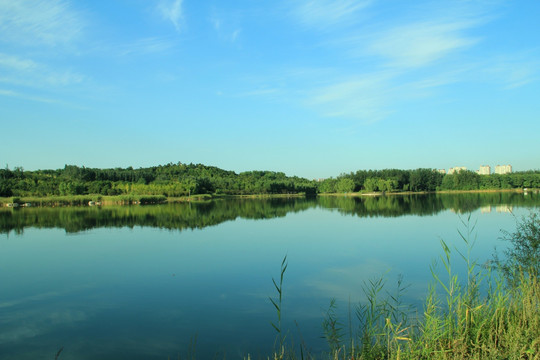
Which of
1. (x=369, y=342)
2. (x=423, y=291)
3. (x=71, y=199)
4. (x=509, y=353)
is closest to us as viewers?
(x=509, y=353)

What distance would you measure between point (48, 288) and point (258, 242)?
29.2 feet

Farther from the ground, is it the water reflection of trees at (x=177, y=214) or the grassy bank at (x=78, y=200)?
the grassy bank at (x=78, y=200)

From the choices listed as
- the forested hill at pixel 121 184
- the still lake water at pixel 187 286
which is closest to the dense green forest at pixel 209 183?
the forested hill at pixel 121 184

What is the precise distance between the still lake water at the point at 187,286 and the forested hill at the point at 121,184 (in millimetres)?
49934

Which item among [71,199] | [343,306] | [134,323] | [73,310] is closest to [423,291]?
[343,306]

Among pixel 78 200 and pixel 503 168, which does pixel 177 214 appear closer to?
pixel 78 200

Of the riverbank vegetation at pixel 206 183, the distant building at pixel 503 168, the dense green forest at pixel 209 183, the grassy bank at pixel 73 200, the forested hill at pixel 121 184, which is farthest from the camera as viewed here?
the distant building at pixel 503 168

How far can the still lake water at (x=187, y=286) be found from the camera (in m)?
6.31

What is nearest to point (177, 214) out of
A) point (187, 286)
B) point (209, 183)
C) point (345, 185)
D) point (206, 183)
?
point (187, 286)

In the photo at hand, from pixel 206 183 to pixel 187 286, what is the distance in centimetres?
8319

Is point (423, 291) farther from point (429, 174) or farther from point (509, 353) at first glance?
point (429, 174)

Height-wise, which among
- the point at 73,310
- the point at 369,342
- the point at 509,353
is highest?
the point at 509,353

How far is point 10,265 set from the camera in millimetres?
12898

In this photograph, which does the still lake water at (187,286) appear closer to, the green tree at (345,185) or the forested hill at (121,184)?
the forested hill at (121,184)
